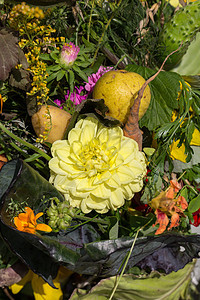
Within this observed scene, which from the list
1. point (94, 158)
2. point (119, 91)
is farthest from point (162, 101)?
point (94, 158)

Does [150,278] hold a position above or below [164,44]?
below

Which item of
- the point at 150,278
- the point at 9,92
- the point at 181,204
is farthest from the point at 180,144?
the point at 9,92

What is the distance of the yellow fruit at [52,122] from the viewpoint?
0.80 m

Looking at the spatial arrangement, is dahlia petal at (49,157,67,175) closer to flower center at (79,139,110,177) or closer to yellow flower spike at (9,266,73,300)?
flower center at (79,139,110,177)

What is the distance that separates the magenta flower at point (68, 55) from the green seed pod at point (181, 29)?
11.6 inches

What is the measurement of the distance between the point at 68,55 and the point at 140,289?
593mm

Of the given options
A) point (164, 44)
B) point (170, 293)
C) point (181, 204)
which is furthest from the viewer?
point (164, 44)

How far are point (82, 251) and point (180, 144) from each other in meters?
0.36

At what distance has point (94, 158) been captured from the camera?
0.74 m

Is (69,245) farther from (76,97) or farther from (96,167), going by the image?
(76,97)

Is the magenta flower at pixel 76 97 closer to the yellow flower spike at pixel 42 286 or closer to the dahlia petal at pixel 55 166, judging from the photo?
the dahlia petal at pixel 55 166

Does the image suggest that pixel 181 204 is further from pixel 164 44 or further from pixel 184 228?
pixel 164 44

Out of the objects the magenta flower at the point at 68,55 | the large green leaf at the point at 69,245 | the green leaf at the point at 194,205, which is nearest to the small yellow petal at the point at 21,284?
the large green leaf at the point at 69,245

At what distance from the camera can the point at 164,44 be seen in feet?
3.29
